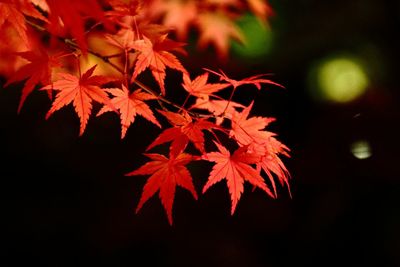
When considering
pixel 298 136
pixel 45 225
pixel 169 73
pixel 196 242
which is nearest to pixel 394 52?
pixel 298 136

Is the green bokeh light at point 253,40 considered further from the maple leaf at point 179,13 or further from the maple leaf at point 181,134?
the maple leaf at point 181,134

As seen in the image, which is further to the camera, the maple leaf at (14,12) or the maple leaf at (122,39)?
the maple leaf at (122,39)

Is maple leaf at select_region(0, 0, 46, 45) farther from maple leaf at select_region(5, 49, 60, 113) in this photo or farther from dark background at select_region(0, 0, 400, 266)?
dark background at select_region(0, 0, 400, 266)

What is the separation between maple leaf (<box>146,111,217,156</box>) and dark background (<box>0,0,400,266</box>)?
2.99 m

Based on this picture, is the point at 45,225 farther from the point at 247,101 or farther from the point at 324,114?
the point at 324,114

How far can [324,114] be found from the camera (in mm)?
5461

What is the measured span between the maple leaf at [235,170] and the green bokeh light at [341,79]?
15.1 feet

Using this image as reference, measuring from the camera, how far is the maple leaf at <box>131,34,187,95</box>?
1.52 metres

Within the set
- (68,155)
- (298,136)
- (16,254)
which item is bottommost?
(16,254)

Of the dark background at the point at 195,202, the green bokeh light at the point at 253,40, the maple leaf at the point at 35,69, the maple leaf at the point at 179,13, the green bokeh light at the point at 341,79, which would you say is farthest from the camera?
the green bokeh light at the point at 253,40

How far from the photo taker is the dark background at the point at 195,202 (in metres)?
4.23

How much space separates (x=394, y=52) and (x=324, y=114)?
143 centimetres

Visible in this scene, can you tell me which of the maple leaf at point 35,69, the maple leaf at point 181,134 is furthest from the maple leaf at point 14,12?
the maple leaf at point 181,134

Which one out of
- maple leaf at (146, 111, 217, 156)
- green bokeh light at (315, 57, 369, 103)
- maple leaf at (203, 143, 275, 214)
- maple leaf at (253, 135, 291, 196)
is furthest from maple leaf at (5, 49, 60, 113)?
green bokeh light at (315, 57, 369, 103)
